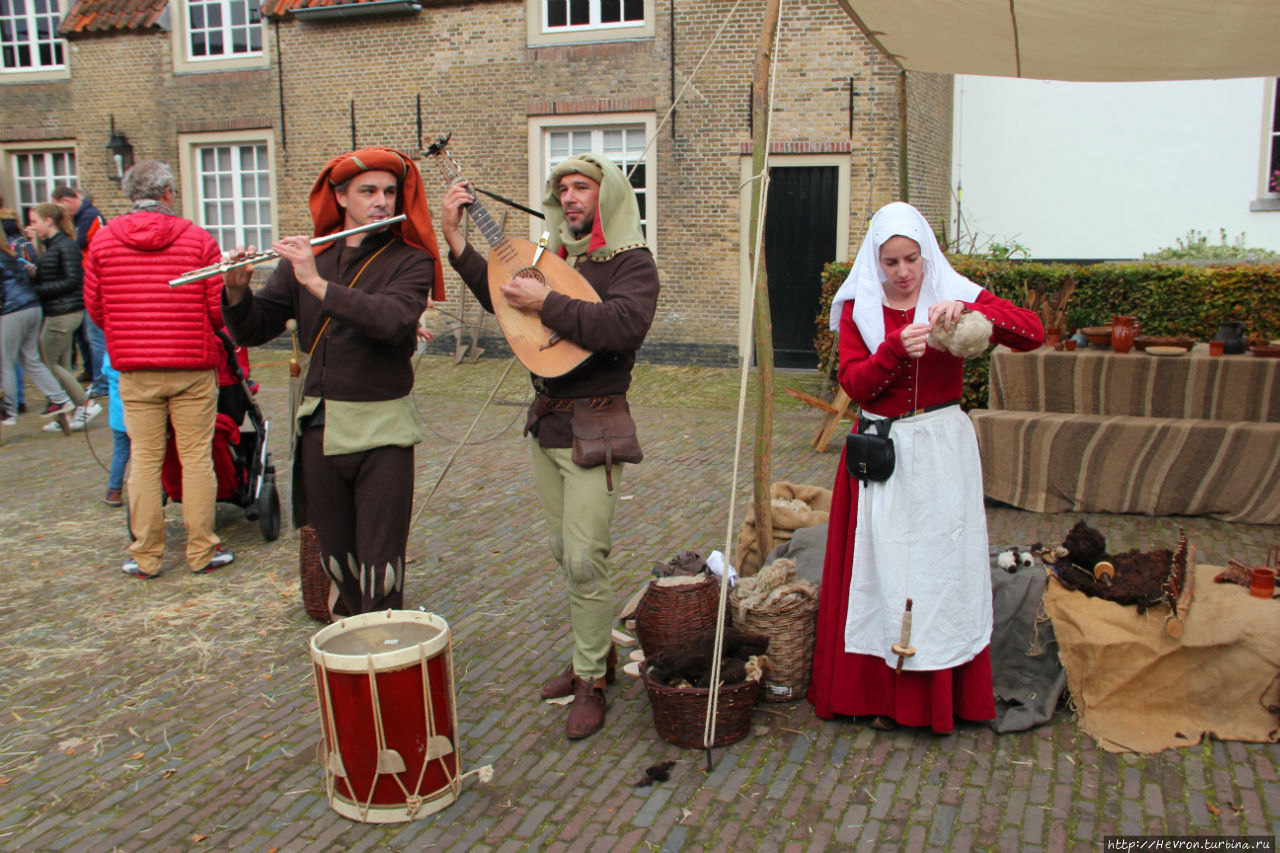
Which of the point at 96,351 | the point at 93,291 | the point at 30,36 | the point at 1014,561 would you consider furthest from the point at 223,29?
the point at 1014,561

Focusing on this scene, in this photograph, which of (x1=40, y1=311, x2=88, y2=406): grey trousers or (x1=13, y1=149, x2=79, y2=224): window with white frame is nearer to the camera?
(x1=40, y1=311, x2=88, y2=406): grey trousers

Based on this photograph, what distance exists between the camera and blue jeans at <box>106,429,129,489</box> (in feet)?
21.2

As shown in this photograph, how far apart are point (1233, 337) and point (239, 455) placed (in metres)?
6.37

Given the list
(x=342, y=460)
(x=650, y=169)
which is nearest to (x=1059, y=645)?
(x=342, y=460)

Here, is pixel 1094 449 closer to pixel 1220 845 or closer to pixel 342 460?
pixel 1220 845

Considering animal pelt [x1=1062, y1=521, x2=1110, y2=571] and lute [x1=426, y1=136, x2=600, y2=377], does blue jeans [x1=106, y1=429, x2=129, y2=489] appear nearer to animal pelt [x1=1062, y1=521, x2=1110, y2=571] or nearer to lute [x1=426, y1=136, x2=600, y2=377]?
lute [x1=426, y1=136, x2=600, y2=377]

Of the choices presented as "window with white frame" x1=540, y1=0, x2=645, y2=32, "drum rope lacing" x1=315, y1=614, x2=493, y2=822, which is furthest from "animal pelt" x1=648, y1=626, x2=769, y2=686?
"window with white frame" x1=540, y1=0, x2=645, y2=32

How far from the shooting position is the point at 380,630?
3166mm

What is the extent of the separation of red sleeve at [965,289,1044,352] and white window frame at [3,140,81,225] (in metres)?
16.8

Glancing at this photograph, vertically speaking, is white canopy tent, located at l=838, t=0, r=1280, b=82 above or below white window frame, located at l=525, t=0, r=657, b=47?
below

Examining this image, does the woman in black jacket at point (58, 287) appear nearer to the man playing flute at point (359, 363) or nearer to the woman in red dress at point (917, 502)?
the man playing flute at point (359, 363)

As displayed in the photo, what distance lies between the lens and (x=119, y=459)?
6609 mm

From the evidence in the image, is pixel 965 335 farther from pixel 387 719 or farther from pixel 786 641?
pixel 387 719

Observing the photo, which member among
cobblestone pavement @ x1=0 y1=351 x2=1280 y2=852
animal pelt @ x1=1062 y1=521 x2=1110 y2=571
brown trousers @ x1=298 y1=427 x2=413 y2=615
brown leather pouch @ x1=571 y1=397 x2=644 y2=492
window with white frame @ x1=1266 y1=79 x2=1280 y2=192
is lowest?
cobblestone pavement @ x1=0 y1=351 x2=1280 y2=852
